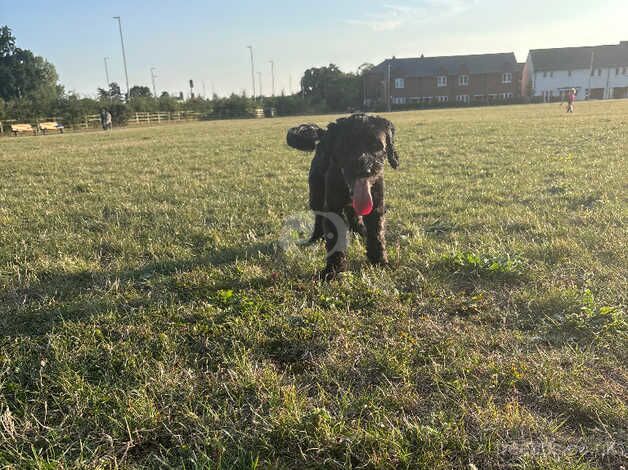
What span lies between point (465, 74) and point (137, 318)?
295ft

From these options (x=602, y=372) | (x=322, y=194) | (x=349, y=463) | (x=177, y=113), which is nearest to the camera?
(x=349, y=463)

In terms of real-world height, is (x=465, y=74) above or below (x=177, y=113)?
above

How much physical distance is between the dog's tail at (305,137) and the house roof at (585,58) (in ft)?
318

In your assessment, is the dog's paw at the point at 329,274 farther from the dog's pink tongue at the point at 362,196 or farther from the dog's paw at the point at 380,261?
the dog's pink tongue at the point at 362,196

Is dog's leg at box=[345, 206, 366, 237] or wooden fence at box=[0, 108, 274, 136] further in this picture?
wooden fence at box=[0, 108, 274, 136]

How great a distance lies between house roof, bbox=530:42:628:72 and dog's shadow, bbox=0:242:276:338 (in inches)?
3861

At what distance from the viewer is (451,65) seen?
8319 centimetres

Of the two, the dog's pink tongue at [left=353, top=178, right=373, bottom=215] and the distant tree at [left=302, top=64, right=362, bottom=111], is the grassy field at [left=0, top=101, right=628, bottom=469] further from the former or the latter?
the distant tree at [left=302, top=64, right=362, bottom=111]

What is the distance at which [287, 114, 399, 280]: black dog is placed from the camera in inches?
134

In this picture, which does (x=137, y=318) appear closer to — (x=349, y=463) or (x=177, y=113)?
(x=349, y=463)

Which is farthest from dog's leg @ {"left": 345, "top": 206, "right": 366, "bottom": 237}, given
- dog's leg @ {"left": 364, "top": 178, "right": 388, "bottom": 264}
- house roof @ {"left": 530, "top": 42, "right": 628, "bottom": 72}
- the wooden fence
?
house roof @ {"left": 530, "top": 42, "right": 628, "bottom": 72}

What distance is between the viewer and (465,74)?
82375 millimetres

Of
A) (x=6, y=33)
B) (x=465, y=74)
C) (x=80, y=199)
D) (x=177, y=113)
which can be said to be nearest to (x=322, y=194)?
(x=80, y=199)

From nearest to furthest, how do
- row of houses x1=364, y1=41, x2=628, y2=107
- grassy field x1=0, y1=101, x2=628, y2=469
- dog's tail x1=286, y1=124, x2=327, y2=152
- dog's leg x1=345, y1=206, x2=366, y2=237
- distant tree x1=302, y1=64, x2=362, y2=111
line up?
grassy field x1=0, y1=101, x2=628, y2=469 < dog's leg x1=345, y1=206, x2=366, y2=237 < dog's tail x1=286, y1=124, x2=327, y2=152 < distant tree x1=302, y1=64, x2=362, y2=111 < row of houses x1=364, y1=41, x2=628, y2=107
